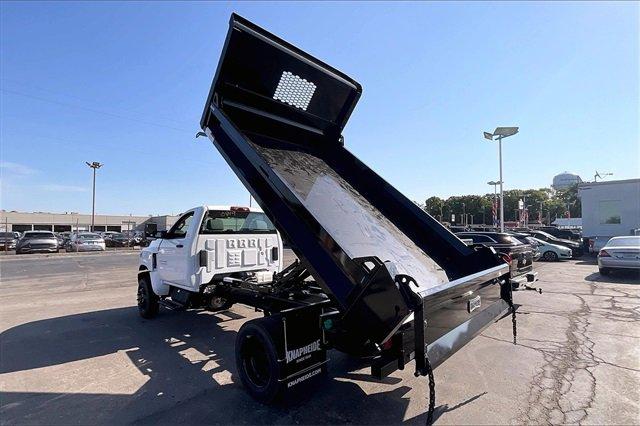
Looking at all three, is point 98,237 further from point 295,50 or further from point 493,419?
point 493,419

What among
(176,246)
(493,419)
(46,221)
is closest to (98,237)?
Result: (176,246)

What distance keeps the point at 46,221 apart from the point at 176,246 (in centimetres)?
8644

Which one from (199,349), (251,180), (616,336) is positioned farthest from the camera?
(616,336)

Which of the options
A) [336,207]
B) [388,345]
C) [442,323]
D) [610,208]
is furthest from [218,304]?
[610,208]

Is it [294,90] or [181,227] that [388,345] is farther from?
[181,227]

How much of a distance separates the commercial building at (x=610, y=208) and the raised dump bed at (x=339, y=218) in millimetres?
22665

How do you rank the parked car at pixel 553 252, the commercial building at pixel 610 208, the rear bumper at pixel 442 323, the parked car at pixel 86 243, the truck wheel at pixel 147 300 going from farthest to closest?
the parked car at pixel 86 243 < the commercial building at pixel 610 208 < the parked car at pixel 553 252 < the truck wheel at pixel 147 300 < the rear bumper at pixel 442 323

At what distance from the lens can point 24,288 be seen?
11.4 meters

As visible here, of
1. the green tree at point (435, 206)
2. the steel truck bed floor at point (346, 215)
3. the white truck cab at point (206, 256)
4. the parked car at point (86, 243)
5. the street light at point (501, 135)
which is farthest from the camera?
the green tree at point (435, 206)

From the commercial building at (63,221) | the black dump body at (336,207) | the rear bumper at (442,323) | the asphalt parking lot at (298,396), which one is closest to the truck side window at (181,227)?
the asphalt parking lot at (298,396)

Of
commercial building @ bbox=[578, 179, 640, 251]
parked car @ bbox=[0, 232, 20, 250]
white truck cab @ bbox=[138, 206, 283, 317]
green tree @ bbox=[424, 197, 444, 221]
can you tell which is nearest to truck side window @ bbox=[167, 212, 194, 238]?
white truck cab @ bbox=[138, 206, 283, 317]

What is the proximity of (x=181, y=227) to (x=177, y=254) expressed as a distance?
0.61 meters

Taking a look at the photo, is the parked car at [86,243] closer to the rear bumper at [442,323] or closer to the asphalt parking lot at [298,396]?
Result: the asphalt parking lot at [298,396]

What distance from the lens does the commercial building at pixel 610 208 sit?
73.6ft
